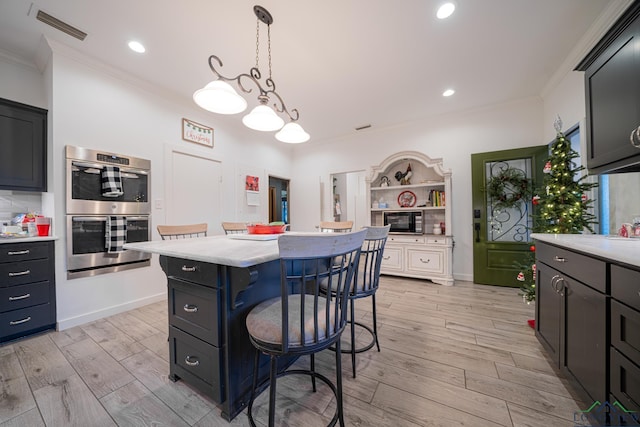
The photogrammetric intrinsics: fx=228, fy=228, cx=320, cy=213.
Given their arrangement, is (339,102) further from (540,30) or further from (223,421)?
(223,421)

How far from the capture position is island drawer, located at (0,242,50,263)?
1993mm

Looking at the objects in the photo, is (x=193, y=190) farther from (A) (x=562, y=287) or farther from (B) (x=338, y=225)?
(A) (x=562, y=287)

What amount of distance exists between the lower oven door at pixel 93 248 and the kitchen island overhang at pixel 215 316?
1.71m

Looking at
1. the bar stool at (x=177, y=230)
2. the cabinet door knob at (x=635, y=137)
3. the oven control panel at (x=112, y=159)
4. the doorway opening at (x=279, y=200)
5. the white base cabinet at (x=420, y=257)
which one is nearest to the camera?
the cabinet door knob at (x=635, y=137)

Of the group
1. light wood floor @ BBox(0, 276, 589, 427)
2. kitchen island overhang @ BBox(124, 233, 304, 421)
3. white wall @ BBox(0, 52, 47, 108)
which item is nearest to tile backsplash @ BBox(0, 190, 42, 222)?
white wall @ BBox(0, 52, 47, 108)

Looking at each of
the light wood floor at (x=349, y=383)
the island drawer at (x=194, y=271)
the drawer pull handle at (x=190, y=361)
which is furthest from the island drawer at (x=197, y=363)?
the island drawer at (x=194, y=271)

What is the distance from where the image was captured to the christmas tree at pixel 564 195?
2023 millimetres

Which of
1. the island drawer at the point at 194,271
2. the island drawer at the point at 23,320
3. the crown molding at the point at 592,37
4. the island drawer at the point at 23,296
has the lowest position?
the island drawer at the point at 23,320

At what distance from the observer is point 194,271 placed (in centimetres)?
130

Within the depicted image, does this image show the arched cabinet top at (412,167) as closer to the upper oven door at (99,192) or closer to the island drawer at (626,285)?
the island drawer at (626,285)

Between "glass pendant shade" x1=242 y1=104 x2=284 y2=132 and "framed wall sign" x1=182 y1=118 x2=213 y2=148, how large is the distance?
202 cm

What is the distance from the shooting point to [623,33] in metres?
1.32

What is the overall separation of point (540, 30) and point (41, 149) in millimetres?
5176

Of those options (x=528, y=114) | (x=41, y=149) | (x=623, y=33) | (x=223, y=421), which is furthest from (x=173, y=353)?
(x=528, y=114)
